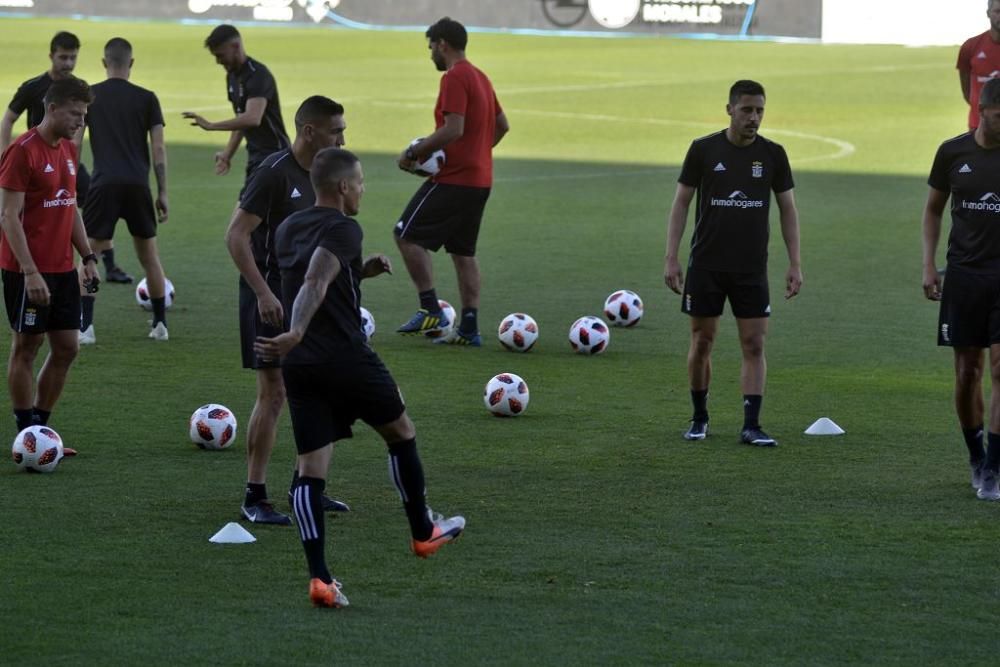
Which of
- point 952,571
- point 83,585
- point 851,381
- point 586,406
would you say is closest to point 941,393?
point 851,381

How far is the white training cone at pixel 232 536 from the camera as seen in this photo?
7.91 meters

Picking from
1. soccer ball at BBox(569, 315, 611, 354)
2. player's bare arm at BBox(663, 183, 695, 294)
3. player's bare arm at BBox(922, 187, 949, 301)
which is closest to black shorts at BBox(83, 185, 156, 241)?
soccer ball at BBox(569, 315, 611, 354)

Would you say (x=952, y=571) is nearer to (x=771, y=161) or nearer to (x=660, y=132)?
(x=771, y=161)

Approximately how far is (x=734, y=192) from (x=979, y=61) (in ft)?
20.6

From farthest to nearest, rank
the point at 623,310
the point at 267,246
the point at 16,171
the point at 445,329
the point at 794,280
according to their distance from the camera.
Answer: the point at 623,310 → the point at 445,329 → the point at 794,280 → the point at 16,171 → the point at 267,246

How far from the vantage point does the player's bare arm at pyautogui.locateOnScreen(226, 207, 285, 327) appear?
784 centimetres

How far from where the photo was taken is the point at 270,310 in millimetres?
7836

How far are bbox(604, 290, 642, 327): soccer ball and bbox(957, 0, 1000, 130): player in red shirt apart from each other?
3.71 meters

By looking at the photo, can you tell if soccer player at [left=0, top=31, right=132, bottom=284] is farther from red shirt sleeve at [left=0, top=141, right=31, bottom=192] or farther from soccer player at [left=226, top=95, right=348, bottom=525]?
soccer player at [left=226, top=95, right=348, bottom=525]

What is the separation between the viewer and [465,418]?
1085 cm

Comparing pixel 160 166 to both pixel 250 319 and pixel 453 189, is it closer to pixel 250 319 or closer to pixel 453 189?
pixel 453 189

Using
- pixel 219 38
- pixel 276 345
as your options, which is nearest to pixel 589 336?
pixel 219 38

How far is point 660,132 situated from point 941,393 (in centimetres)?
1728

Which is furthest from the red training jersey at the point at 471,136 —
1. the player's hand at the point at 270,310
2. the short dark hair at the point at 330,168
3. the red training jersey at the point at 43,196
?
the short dark hair at the point at 330,168
